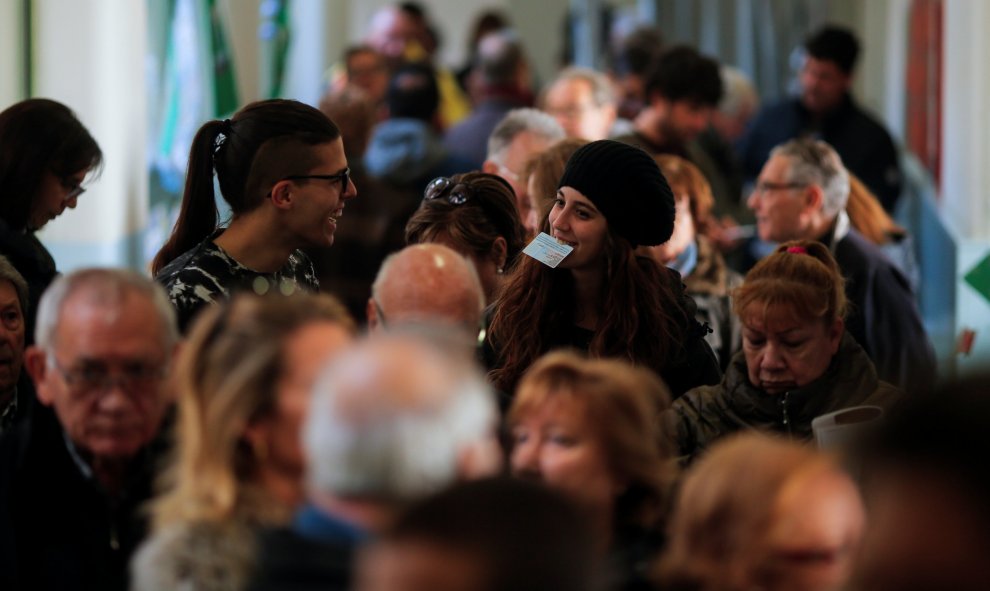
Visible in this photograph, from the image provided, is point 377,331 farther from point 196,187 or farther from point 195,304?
point 196,187

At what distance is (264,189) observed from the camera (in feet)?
16.8

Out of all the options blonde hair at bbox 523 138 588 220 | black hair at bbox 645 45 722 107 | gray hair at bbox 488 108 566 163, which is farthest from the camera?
black hair at bbox 645 45 722 107

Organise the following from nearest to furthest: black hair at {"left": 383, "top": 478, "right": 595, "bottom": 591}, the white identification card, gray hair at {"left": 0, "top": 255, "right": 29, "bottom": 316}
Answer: black hair at {"left": 383, "top": 478, "right": 595, "bottom": 591}
gray hair at {"left": 0, "top": 255, "right": 29, "bottom": 316}
the white identification card

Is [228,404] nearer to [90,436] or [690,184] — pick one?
[90,436]

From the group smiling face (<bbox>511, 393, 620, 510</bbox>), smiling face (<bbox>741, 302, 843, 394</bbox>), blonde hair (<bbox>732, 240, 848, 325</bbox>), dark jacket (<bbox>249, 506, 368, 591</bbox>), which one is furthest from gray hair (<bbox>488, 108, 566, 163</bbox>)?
dark jacket (<bbox>249, 506, 368, 591</bbox>)

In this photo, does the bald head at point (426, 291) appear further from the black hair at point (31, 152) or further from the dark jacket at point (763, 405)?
the black hair at point (31, 152)

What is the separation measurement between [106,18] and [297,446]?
17.6 ft

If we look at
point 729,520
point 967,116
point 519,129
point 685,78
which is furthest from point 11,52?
point 729,520

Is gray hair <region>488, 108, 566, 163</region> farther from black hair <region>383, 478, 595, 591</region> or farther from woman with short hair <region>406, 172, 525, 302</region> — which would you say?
black hair <region>383, 478, 595, 591</region>

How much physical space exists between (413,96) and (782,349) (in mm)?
5710

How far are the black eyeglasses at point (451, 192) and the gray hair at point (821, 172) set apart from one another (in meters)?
1.84

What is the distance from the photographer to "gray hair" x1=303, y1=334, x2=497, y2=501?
2688mm

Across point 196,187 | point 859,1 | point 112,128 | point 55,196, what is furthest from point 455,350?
point 859,1

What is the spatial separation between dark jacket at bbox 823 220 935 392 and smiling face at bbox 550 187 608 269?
167cm
